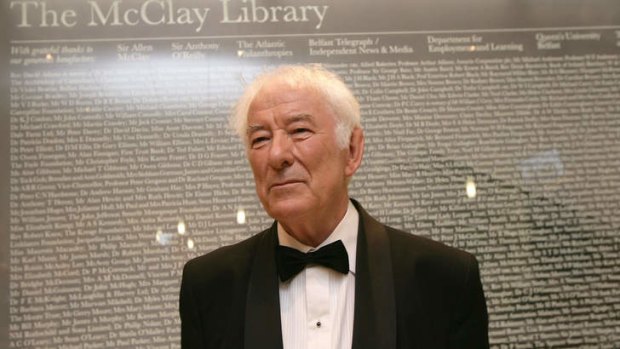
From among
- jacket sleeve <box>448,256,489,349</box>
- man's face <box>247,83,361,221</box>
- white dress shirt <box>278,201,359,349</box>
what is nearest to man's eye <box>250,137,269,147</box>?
man's face <box>247,83,361,221</box>

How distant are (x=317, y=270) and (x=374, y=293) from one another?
179mm

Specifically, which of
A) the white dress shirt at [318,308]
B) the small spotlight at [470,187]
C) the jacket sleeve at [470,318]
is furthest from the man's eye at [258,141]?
the small spotlight at [470,187]

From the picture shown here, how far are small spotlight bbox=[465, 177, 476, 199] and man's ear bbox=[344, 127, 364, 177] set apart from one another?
2.96 feet

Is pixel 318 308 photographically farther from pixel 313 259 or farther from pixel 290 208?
pixel 290 208

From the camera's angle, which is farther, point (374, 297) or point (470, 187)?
point (470, 187)

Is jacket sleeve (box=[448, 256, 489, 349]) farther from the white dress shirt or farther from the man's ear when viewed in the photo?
the man's ear

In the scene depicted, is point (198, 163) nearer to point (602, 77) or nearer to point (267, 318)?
point (267, 318)

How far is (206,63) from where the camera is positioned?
2.42m

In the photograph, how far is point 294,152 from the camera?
153 cm

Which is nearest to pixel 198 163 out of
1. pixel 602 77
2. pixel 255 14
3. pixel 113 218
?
pixel 113 218

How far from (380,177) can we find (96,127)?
113 centimetres

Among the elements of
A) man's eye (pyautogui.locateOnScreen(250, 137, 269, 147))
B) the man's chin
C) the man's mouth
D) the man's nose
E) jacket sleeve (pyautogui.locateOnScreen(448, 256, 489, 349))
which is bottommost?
jacket sleeve (pyautogui.locateOnScreen(448, 256, 489, 349))

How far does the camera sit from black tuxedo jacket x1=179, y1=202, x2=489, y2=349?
1.48 meters

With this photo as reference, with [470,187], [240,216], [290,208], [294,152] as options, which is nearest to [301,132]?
[294,152]
